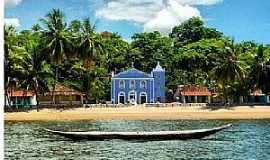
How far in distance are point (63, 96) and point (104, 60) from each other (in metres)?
6.07

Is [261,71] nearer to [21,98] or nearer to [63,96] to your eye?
[63,96]

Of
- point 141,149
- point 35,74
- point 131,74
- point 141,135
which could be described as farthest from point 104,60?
point 141,149

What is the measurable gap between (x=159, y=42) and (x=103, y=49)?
42.9 feet

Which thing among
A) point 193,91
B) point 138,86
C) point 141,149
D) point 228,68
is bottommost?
point 141,149

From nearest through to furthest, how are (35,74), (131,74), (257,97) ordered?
(35,74) < (257,97) < (131,74)

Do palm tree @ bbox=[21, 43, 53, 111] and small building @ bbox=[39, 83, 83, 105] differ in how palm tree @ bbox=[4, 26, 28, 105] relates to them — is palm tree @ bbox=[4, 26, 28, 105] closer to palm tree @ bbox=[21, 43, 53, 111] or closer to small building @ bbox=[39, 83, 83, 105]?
palm tree @ bbox=[21, 43, 53, 111]

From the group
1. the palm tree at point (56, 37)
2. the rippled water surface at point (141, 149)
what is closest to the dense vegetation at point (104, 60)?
the palm tree at point (56, 37)

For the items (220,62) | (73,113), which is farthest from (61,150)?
(220,62)

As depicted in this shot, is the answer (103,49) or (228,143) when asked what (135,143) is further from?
(103,49)

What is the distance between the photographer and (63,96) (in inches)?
1868

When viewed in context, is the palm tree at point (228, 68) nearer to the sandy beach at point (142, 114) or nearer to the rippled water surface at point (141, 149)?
the sandy beach at point (142, 114)

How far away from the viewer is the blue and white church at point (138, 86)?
162 feet

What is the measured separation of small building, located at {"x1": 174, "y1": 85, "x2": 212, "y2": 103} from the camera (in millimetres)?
49344

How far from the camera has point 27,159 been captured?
1422 cm
